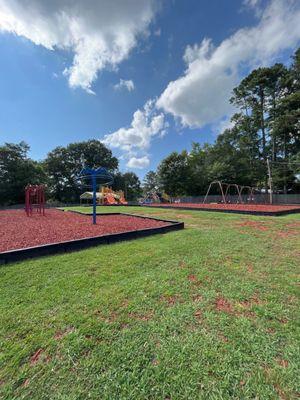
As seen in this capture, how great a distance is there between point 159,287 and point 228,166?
31218 mm

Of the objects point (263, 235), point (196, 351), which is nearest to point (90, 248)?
point (196, 351)

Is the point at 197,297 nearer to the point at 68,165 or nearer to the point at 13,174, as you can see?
the point at 13,174

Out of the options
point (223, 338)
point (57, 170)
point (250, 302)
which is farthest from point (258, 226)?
point (57, 170)

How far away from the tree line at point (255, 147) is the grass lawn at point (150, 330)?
25638 millimetres

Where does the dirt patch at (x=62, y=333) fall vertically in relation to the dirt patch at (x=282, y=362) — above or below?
above

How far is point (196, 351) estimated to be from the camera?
1626mm

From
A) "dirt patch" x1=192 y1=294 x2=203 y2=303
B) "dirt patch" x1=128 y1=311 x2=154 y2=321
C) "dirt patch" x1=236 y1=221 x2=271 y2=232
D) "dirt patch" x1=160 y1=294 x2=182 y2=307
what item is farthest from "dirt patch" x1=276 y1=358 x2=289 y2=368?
"dirt patch" x1=236 y1=221 x2=271 y2=232

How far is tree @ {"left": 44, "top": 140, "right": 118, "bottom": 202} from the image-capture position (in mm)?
42688

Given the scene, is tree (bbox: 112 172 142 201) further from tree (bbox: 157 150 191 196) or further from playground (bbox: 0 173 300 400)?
playground (bbox: 0 173 300 400)

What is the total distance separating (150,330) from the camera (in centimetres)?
189

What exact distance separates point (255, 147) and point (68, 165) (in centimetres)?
3940

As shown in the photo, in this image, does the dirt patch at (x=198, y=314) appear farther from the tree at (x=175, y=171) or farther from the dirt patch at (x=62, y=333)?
the tree at (x=175, y=171)

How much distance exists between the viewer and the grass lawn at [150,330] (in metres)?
1.37

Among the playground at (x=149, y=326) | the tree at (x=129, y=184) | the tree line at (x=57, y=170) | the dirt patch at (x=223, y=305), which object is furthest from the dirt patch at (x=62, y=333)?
the tree at (x=129, y=184)
